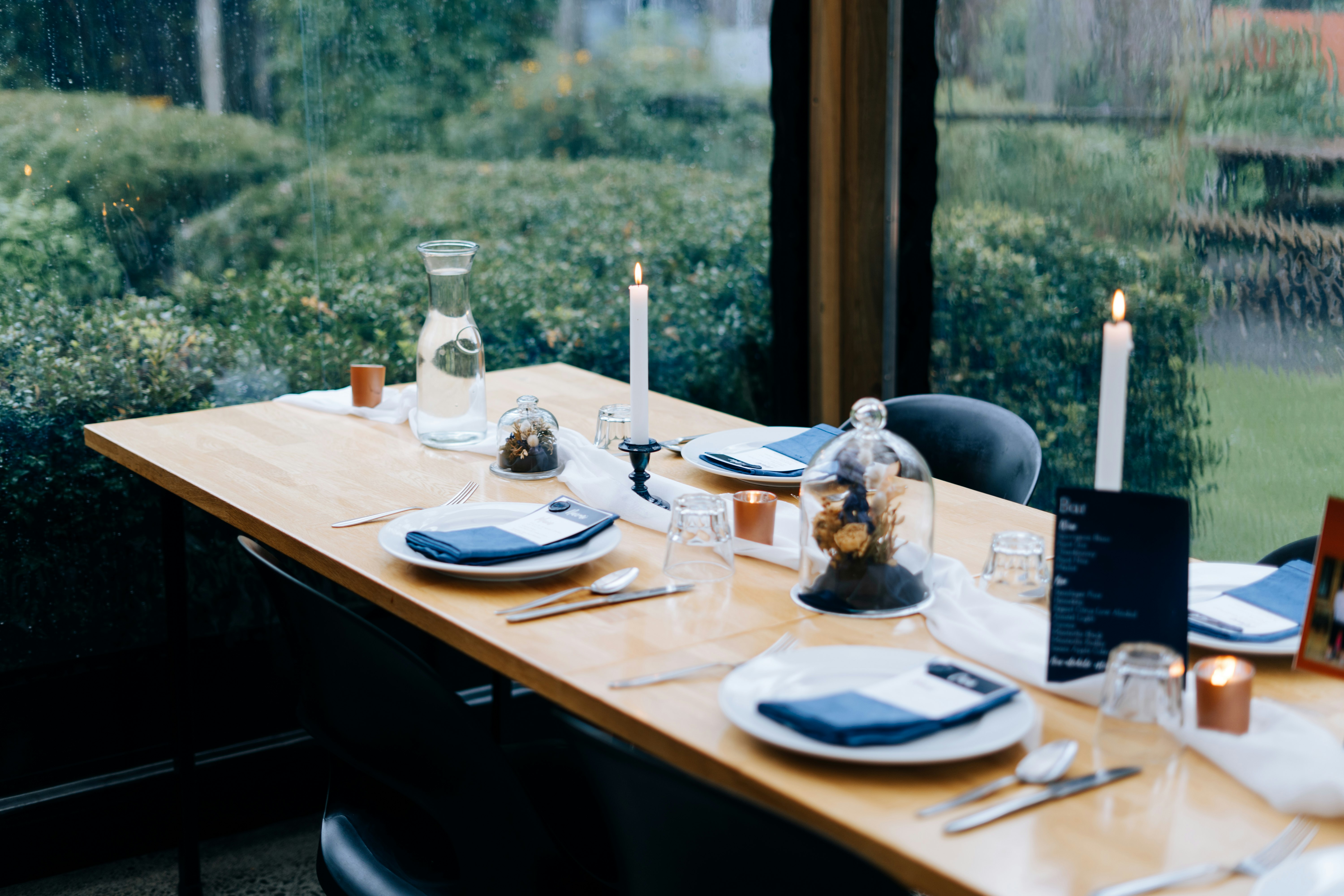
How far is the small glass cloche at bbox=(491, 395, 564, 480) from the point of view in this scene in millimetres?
1924

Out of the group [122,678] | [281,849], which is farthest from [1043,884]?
[122,678]

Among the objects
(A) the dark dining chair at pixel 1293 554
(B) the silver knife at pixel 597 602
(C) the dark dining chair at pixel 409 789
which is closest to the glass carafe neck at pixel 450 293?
(C) the dark dining chair at pixel 409 789

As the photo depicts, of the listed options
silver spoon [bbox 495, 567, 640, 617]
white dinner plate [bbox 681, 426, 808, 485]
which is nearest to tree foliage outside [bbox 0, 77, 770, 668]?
white dinner plate [bbox 681, 426, 808, 485]

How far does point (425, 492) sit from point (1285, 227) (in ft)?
6.19

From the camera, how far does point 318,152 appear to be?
2.81 meters

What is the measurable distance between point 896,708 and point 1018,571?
0.43 m

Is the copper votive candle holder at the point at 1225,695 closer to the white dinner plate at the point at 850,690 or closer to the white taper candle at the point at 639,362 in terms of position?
the white dinner plate at the point at 850,690

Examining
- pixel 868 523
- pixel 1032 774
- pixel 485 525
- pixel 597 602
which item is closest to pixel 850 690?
pixel 1032 774

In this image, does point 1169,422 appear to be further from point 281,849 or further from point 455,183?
point 281,849

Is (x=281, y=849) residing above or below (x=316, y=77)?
below

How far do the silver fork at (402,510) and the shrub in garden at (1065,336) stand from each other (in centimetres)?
175

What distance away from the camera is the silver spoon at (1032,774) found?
0.98 metres

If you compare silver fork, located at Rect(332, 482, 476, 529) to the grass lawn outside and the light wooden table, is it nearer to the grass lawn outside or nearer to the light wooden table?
the light wooden table

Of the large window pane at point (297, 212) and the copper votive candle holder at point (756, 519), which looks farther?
the large window pane at point (297, 212)
